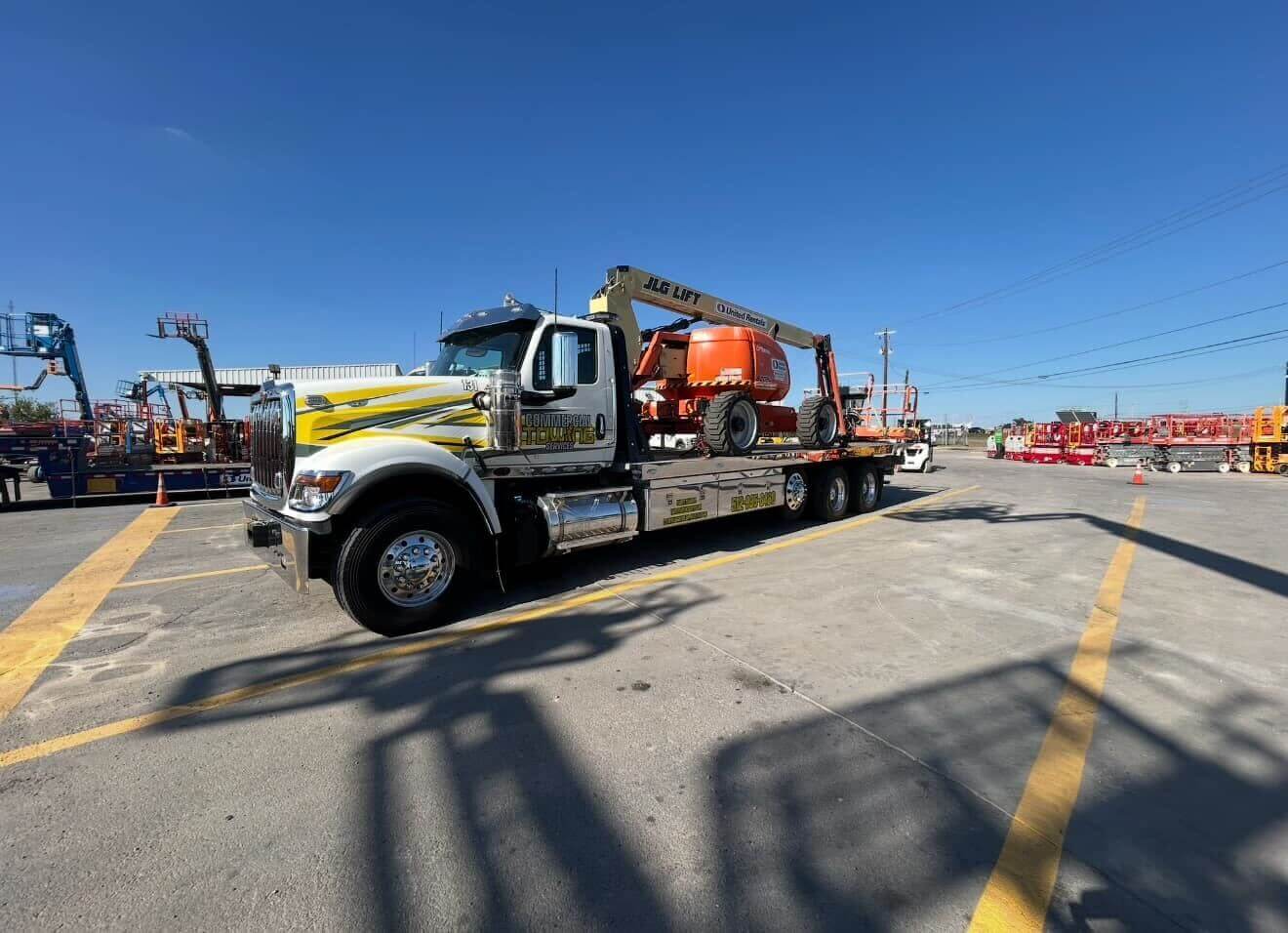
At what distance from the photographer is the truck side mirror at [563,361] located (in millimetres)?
5582

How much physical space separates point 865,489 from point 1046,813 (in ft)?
29.6

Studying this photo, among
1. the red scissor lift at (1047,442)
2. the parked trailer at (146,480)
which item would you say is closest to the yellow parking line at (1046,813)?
the parked trailer at (146,480)

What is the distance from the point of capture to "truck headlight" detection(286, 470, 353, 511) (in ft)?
13.3

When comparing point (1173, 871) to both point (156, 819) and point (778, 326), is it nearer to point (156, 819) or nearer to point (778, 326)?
point (156, 819)

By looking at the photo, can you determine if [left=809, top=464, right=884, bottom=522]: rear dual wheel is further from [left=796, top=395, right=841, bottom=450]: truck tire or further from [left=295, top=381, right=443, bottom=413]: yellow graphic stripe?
[left=295, top=381, right=443, bottom=413]: yellow graphic stripe

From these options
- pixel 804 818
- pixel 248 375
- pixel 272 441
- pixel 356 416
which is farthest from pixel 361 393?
pixel 248 375

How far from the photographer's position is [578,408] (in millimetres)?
5918

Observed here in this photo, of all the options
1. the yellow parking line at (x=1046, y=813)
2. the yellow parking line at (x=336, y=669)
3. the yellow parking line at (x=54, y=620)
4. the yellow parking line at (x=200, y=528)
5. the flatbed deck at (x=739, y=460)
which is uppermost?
the flatbed deck at (x=739, y=460)

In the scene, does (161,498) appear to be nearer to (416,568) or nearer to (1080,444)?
(416,568)

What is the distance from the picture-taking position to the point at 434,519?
4508mm

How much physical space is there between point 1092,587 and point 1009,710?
3386 mm

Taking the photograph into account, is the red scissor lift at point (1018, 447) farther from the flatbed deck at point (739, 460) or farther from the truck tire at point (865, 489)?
the flatbed deck at point (739, 460)

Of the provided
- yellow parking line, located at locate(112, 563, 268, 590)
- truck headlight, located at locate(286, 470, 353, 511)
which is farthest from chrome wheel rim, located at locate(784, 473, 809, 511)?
yellow parking line, located at locate(112, 563, 268, 590)

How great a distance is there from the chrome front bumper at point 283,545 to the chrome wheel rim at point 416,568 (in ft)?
1.67
